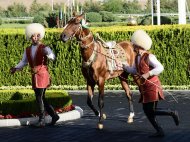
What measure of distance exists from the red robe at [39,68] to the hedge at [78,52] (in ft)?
31.2

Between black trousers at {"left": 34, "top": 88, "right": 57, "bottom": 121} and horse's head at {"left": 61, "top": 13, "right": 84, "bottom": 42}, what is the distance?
3.92 feet

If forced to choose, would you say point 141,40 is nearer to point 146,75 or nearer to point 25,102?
point 146,75

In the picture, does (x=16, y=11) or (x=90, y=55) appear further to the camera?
(x=16, y=11)

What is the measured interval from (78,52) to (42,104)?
34.4 ft

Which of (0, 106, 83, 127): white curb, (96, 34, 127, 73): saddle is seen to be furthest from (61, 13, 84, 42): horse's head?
(0, 106, 83, 127): white curb

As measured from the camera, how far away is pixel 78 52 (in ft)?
79.3

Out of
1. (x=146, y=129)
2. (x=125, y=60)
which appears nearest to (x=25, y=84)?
(x=125, y=60)

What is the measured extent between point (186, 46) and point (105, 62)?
31.5 feet

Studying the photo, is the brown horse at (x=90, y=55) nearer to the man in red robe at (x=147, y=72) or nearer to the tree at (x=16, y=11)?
the man in red robe at (x=147, y=72)

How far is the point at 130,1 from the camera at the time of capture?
99.9m

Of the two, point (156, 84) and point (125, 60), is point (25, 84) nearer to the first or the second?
point (125, 60)

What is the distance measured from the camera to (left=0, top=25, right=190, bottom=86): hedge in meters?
23.5

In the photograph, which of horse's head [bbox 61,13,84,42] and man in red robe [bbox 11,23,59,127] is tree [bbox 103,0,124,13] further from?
man in red robe [bbox 11,23,59,127]

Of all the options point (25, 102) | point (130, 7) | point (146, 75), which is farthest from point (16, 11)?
point (146, 75)
